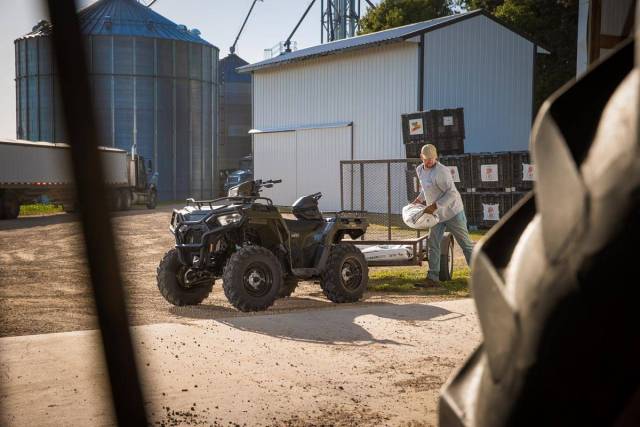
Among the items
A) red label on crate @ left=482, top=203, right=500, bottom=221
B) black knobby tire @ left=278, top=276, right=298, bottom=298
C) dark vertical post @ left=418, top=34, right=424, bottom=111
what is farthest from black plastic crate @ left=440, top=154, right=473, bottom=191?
black knobby tire @ left=278, top=276, right=298, bottom=298

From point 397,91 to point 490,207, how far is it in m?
9.23

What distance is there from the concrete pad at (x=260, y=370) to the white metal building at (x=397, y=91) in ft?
78.5

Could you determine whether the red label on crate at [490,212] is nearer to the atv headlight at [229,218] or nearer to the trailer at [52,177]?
the trailer at [52,177]

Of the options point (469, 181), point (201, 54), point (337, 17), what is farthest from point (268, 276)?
point (337, 17)

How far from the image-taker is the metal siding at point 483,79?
3155cm

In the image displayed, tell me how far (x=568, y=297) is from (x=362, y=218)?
32.7 feet

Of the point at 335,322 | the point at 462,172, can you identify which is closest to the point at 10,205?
the point at 462,172

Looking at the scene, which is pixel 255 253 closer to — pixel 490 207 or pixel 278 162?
pixel 490 207

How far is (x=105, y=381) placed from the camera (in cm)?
566

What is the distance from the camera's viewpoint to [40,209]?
36.4 m

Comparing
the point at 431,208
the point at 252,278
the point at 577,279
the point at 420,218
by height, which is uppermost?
the point at 577,279

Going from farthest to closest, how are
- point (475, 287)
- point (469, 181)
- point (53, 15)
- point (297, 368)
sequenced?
point (469, 181)
point (297, 368)
point (53, 15)
point (475, 287)

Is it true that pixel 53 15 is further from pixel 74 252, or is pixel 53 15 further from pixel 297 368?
pixel 74 252

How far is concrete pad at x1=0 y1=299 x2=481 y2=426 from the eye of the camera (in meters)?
4.96
